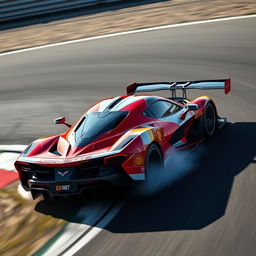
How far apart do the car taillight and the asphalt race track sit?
0.68m

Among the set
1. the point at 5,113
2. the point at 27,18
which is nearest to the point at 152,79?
the point at 5,113

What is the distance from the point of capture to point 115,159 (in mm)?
6688

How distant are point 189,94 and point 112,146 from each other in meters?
5.76

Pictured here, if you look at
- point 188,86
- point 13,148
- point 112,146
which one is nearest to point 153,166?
point 112,146

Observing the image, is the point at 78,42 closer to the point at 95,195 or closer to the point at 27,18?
the point at 27,18

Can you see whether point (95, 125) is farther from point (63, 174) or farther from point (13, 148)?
point (13, 148)

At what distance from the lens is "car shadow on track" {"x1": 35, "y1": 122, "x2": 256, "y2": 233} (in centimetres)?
634

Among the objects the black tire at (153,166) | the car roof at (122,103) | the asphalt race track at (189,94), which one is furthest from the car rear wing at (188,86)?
the black tire at (153,166)

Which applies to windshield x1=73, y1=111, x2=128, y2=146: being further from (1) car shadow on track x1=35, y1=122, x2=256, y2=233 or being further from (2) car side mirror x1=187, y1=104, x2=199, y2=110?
(2) car side mirror x1=187, y1=104, x2=199, y2=110

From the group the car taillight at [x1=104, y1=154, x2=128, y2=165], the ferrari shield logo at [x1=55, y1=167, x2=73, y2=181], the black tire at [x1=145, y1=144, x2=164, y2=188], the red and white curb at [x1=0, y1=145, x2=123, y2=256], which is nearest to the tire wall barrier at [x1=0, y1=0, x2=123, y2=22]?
the red and white curb at [x1=0, y1=145, x2=123, y2=256]

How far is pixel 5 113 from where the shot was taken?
13.3 meters

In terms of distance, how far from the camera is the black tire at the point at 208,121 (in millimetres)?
8921

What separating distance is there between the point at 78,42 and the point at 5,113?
672cm

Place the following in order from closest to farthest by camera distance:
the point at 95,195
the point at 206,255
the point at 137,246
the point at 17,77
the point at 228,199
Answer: the point at 206,255
the point at 137,246
the point at 228,199
the point at 95,195
the point at 17,77
